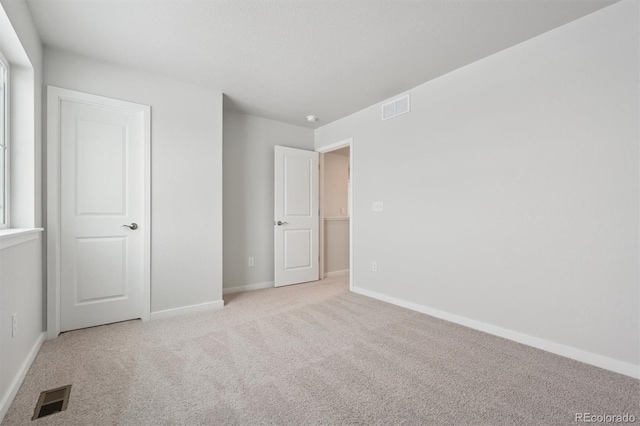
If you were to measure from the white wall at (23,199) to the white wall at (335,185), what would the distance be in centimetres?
348

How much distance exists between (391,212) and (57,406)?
307 cm

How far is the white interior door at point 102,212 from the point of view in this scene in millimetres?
2479

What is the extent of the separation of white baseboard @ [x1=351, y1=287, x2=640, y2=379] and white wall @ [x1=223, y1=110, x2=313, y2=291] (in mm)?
2076

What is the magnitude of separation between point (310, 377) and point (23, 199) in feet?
7.72

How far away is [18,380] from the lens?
1684mm

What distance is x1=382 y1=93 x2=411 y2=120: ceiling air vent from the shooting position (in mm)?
3192

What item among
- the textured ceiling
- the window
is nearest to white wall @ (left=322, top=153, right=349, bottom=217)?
the textured ceiling

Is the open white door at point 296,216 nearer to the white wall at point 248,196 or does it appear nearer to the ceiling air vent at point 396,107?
the white wall at point 248,196

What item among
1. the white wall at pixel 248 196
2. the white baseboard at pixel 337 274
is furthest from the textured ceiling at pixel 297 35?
the white baseboard at pixel 337 274

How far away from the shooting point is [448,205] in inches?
Result: 110

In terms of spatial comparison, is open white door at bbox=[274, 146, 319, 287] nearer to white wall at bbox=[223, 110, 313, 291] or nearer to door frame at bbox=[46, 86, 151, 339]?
white wall at bbox=[223, 110, 313, 291]

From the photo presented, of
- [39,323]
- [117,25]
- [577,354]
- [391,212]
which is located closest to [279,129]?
[391,212]

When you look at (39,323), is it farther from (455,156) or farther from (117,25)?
(455,156)

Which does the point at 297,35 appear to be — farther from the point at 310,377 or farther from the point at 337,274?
the point at 337,274
